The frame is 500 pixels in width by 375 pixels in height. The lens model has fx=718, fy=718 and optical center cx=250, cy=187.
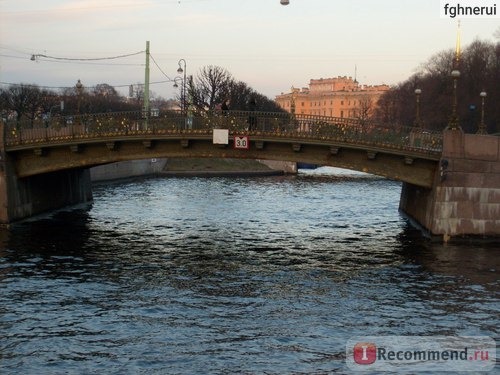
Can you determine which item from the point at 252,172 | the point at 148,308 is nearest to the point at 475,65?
the point at 252,172

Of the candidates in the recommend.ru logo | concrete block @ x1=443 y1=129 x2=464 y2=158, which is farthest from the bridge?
the recommend.ru logo

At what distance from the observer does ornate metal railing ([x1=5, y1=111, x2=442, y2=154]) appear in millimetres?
32500

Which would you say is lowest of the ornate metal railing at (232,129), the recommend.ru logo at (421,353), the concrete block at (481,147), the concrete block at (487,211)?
the recommend.ru logo at (421,353)

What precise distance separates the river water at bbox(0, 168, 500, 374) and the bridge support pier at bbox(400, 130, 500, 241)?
3.36ft

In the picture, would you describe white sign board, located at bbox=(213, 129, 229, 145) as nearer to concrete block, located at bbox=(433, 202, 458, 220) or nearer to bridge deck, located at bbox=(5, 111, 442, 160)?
bridge deck, located at bbox=(5, 111, 442, 160)

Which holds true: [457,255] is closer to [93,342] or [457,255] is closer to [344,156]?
[344,156]

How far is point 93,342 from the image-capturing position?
17406 mm

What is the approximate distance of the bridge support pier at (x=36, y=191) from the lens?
114 ft

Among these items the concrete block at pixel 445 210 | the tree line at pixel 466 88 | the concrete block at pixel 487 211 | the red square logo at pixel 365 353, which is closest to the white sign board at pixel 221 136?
the concrete block at pixel 445 210

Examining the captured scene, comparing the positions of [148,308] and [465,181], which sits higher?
[465,181]

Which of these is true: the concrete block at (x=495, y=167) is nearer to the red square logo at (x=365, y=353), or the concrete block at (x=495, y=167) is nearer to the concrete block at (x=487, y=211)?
the concrete block at (x=487, y=211)

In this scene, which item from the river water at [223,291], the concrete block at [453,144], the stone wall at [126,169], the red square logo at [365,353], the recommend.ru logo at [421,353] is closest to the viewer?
the recommend.ru logo at [421,353]

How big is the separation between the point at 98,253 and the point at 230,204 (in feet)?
67.4

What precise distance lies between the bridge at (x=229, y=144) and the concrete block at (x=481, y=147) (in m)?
0.09
